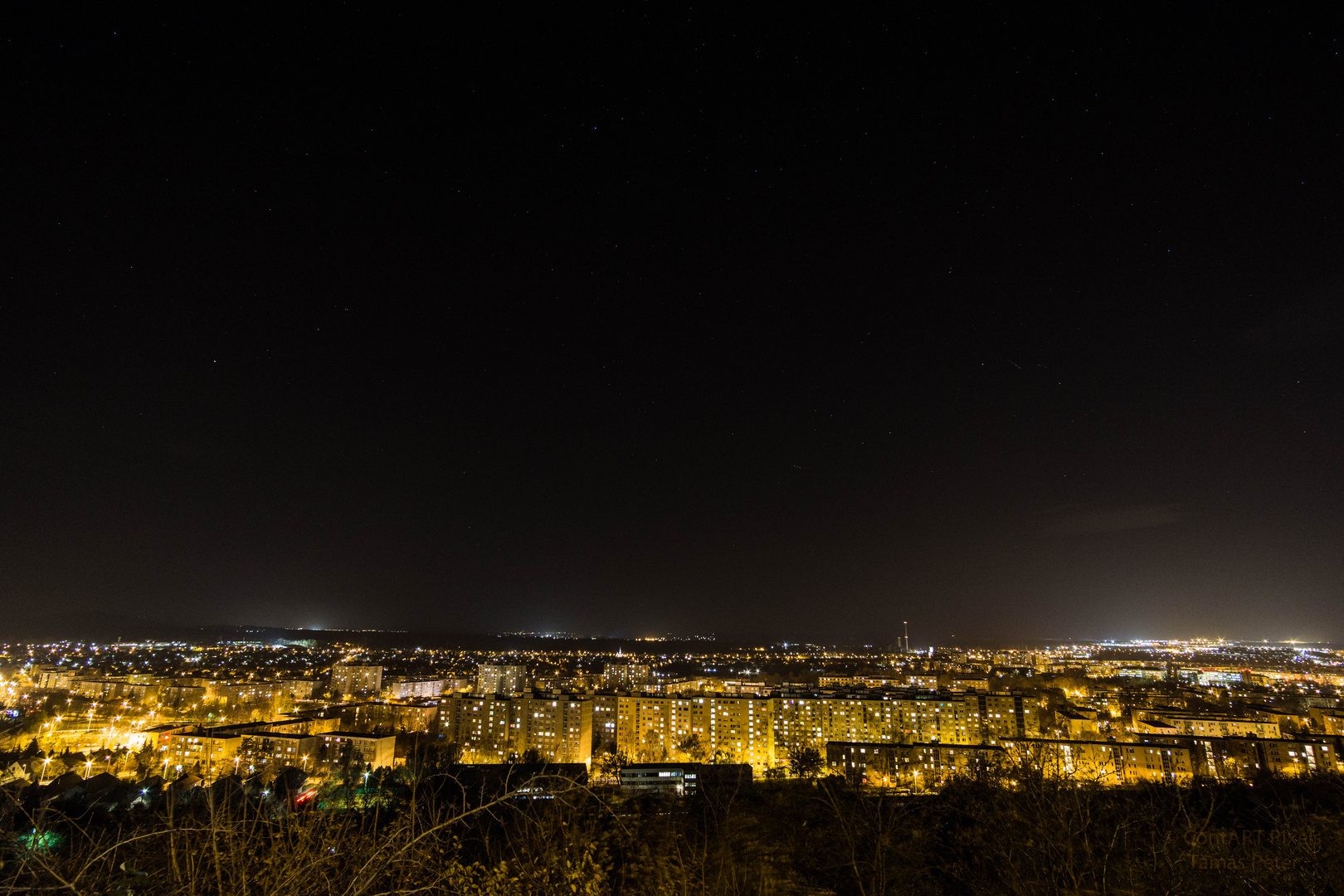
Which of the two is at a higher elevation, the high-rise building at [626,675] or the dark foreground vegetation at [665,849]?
the dark foreground vegetation at [665,849]

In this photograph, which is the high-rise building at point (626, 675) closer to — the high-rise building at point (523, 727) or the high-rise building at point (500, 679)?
the high-rise building at point (500, 679)

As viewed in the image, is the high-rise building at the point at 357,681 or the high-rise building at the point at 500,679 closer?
the high-rise building at the point at 357,681

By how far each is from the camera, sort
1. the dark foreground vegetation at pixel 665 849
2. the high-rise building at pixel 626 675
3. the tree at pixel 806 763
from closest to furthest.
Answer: the dark foreground vegetation at pixel 665 849
the tree at pixel 806 763
the high-rise building at pixel 626 675

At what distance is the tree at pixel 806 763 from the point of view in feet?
80.5

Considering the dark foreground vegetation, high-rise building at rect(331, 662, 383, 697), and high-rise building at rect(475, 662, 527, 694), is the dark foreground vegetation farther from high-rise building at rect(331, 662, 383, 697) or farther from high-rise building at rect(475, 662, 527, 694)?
high-rise building at rect(331, 662, 383, 697)

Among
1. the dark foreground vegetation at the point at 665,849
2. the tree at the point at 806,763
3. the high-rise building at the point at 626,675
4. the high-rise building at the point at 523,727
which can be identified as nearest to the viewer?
the dark foreground vegetation at the point at 665,849

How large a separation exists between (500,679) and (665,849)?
60.3 meters

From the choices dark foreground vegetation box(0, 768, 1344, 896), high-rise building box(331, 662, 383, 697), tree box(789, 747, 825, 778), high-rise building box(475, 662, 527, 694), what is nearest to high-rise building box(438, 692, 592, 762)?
tree box(789, 747, 825, 778)

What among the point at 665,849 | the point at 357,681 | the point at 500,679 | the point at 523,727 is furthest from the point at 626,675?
the point at 665,849

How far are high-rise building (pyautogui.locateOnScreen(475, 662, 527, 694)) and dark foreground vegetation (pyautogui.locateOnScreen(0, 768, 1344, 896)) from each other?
5031 centimetres

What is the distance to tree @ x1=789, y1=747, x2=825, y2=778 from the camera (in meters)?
24.5

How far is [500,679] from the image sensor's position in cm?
6272

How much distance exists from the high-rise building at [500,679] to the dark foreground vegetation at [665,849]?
50.3 meters

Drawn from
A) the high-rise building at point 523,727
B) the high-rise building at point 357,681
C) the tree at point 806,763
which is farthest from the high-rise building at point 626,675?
the tree at point 806,763
